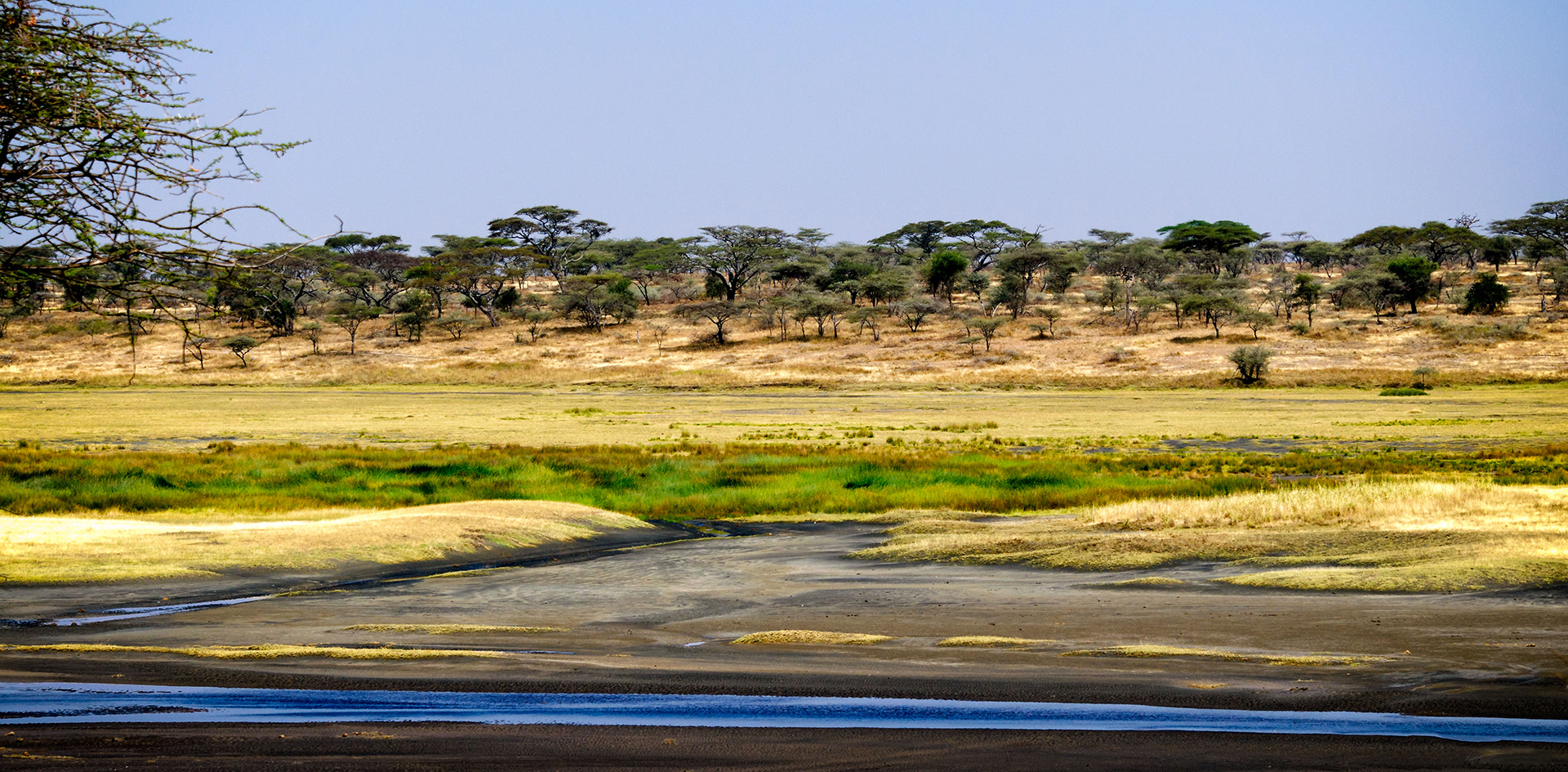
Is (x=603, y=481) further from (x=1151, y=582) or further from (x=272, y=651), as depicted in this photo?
(x=272, y=651)

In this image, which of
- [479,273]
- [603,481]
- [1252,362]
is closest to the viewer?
[603,481]

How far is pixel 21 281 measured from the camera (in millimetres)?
11516

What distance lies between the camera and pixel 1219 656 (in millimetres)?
9961

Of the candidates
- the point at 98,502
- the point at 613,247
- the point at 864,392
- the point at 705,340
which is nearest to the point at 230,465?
the point at 98,502

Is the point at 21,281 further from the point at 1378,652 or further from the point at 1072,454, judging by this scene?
the point at 1072,454

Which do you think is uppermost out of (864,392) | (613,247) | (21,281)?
(613,247)

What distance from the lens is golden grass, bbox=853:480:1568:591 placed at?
44.9 feet

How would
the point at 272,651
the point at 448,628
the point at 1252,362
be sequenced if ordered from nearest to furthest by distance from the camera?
the point at 272,651, the point at 448,628, the point at 1252,362

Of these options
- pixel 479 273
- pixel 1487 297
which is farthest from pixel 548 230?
pixel 1487 297

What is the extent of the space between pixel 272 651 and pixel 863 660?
546 centimetres

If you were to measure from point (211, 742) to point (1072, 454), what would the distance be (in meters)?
35.5

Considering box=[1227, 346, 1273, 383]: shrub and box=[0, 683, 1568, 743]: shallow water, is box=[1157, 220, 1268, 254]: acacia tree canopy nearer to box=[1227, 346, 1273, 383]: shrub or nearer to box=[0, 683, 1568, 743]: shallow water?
box=[1227, 346, 1273, 383]: shrub

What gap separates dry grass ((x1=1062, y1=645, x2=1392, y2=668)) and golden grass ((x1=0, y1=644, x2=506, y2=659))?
18.2 feet

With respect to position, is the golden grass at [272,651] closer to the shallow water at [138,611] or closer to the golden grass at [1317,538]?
the shallow water at [138,611]
